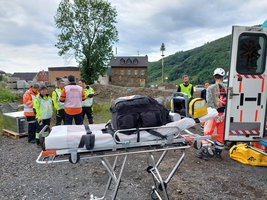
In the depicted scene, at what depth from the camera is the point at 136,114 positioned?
2.45 metres

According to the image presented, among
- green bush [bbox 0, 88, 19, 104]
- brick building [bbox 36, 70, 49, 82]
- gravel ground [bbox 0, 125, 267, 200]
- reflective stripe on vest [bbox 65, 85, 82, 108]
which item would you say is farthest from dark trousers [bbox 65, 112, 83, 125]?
brick building [bbox 36, 70, 49, 82]

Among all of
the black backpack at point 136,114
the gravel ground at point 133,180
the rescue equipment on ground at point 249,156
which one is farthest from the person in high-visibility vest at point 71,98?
the rescue equipment on ground at point 249,156

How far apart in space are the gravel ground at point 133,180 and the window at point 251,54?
2.07 metres

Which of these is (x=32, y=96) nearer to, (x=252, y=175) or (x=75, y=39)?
(x=252, y=175)

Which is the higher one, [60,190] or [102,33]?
[102,33]

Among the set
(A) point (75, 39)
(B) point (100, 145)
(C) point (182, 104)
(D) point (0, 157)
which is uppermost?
(A) point (75, 39)

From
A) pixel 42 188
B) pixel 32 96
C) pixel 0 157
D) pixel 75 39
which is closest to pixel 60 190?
pixel 42 188

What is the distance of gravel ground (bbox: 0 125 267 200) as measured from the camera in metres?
3.10

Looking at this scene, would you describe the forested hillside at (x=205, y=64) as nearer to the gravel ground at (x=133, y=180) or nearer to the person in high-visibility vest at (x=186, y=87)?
the person in high-visibility vest at (x=186, y=87)

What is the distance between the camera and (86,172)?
12.7 feet

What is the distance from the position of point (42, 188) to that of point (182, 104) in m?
2.96

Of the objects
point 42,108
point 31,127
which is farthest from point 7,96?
point 42,108

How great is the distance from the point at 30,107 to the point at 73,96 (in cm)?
168

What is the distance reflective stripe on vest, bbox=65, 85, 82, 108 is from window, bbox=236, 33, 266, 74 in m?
3.75
